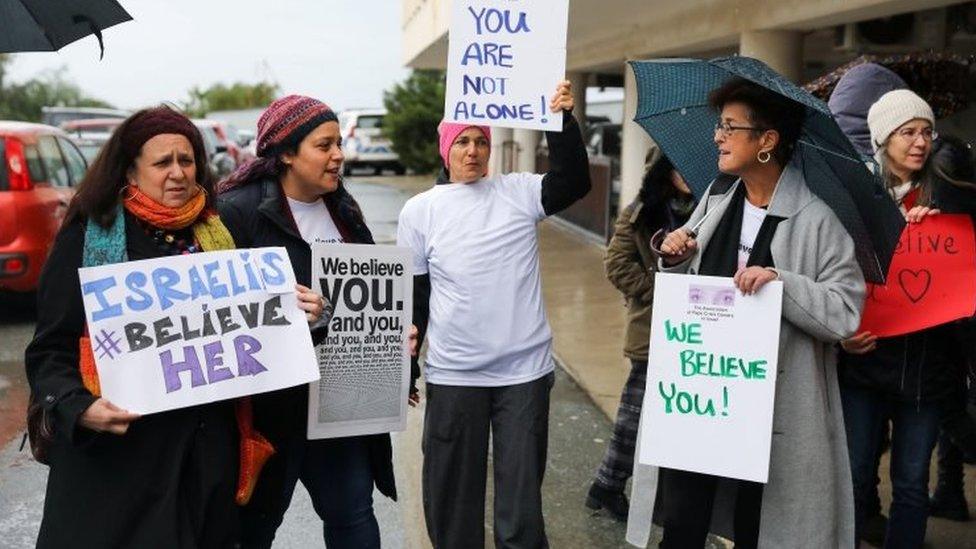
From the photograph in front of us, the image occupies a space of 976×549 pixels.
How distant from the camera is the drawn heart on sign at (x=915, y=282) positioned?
3553 mm

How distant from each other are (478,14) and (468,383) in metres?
1.25

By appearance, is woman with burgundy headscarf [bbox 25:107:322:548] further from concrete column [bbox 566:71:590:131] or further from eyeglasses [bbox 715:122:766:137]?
concrete column [bbox 566:71:590:131]

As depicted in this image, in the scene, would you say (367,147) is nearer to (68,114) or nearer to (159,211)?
(68,114)

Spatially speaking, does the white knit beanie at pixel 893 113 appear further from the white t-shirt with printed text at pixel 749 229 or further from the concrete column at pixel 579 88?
the concrete column at pixel 579 88

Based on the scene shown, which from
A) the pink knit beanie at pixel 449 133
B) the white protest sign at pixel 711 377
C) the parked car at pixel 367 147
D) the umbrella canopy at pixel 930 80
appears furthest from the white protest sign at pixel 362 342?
the parked car at pixel 367 147

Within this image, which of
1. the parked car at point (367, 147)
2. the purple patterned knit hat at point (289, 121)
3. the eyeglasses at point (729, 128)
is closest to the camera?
the eyeglasses at point (729, 128)

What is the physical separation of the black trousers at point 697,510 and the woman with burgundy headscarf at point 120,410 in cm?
131

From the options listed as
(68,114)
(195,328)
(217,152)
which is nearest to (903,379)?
(195,328)

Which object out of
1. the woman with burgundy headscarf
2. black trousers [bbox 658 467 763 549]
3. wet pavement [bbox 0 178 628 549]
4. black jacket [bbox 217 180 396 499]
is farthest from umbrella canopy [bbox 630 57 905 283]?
wet pavement [bbox 0 178 628 549]

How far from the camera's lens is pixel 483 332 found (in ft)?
11.7

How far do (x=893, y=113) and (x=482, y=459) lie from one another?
187 centimetres

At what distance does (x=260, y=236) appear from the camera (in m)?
3.17

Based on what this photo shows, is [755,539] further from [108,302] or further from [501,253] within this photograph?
[108,302]

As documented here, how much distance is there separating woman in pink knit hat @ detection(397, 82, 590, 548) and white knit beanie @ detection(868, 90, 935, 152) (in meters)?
1.03
